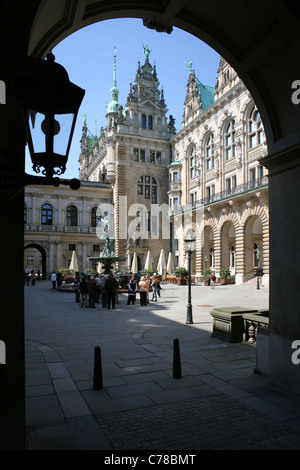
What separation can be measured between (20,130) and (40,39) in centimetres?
209

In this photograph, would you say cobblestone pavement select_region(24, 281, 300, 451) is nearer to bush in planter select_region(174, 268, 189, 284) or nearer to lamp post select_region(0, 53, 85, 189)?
lamp post select_region(0, 53, 85, 189)

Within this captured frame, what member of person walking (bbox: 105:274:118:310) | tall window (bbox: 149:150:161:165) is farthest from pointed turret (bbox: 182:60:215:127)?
person walking (bbox: 105:274:118:310)

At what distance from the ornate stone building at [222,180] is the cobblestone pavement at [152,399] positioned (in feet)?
74.9

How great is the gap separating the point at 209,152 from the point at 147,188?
1211cm

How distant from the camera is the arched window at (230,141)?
35.7 meters

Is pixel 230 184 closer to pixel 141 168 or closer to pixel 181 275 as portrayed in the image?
pixel 181 275

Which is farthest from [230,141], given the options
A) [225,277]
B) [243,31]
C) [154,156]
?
[243,31]

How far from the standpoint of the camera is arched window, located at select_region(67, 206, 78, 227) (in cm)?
4881

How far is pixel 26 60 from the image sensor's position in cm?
340

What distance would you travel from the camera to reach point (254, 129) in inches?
1268

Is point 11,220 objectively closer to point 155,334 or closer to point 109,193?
point 155,334

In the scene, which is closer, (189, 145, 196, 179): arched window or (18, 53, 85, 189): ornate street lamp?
(18, 53, 85, 189): ornate street lamp

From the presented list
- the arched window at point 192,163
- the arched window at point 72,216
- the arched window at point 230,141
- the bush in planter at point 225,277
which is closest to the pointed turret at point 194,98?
the arched window at point 192,163
